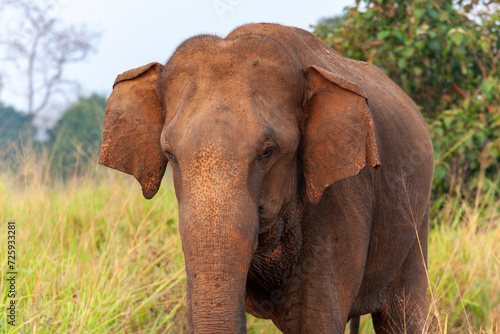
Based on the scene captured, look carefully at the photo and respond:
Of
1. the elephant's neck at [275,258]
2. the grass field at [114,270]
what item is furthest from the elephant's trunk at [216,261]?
the grass field at [114,270]

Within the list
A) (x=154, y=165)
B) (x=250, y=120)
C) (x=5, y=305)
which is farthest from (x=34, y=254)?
(x=250, y=120)

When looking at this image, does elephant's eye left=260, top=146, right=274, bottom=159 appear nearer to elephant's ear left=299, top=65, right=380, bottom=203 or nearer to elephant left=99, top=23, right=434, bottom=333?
Answer: elephant left=99, top=23, right=434, bottom=333

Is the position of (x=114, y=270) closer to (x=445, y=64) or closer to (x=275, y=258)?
(x=275, y=258)

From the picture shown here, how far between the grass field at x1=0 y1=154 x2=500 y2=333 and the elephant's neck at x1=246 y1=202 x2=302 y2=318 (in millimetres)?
693

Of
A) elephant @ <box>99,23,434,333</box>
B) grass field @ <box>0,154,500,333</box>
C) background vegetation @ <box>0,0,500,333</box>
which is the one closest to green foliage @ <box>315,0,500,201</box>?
background vegetation @ <box>0,0,500,333</box>

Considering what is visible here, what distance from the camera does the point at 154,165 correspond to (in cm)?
297

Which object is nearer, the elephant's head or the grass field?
the elephant's head

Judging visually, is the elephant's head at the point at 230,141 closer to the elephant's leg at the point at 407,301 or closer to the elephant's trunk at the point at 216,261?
the elephant's trunk at the point at 216,261

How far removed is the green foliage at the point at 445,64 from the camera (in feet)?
22.6

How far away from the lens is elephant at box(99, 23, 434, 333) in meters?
2.26

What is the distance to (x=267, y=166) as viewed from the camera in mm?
2488

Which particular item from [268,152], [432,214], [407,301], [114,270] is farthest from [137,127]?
[432,214]

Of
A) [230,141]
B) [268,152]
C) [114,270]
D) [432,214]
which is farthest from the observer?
[432,214]

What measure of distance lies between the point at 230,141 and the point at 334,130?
1.82ft
